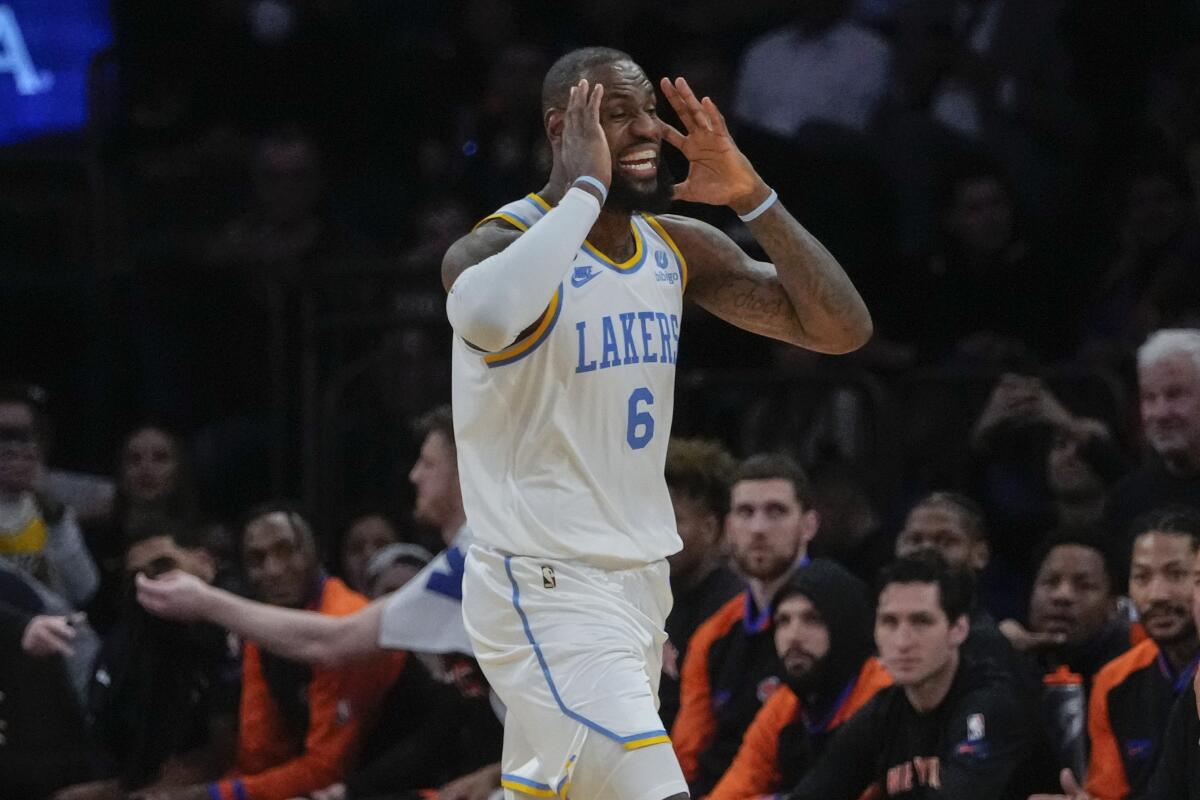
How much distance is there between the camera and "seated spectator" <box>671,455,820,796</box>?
7.12m

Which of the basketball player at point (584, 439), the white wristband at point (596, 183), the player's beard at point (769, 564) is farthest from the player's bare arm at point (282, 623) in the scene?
the white wristband at point (596, 183)

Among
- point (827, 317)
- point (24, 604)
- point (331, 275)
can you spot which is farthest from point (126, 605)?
point (827, 317)

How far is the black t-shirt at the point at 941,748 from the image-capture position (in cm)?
631

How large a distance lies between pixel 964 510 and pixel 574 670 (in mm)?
3079

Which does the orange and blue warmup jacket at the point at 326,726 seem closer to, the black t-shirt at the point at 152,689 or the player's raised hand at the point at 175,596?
the black t-shirt at the point at 152,689

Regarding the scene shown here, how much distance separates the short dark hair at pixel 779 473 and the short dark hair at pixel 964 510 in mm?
468

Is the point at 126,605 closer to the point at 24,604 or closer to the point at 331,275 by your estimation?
the point at 24,604

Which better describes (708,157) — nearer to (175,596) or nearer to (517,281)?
(517,281)

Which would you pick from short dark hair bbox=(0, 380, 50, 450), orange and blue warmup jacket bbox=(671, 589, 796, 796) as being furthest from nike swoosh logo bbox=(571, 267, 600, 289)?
short dark hair bbox=(0, 380, 50, 450)

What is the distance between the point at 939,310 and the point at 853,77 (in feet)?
4.47

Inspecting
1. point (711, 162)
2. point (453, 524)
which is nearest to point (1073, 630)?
point (453, 524)

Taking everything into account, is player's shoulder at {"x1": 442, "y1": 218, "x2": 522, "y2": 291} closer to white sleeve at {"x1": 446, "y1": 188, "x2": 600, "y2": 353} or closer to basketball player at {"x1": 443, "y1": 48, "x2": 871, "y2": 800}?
basketball player at {"x1": 443, "y1": 48, "x2": 871, "y2": 800}

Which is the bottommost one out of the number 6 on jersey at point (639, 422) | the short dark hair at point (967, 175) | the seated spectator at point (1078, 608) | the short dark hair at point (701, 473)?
the seated spectator at point (1078, 608)

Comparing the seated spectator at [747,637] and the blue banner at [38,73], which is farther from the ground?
the blue banner at [38,73]
